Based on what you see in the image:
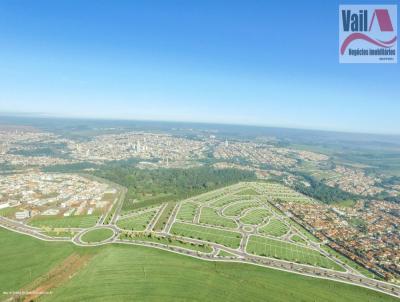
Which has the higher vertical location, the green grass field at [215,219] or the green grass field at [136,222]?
the green grass field at [136,222]

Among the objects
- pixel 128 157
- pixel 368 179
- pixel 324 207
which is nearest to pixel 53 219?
pixel 324 207

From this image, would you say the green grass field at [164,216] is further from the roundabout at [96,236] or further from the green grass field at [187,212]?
the roundabout at [96,236]

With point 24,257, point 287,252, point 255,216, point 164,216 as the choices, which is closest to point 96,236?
point 24,257

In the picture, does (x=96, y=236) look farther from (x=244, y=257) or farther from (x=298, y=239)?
(x=298, y=239)

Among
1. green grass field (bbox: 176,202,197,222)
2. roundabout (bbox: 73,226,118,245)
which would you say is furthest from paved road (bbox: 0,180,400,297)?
green grass field (bbox: 176,202,197,222)

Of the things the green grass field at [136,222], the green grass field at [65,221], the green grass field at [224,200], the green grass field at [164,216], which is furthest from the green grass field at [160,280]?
the green grass field at [224,200]

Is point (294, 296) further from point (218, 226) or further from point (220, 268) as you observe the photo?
point (218, 226)

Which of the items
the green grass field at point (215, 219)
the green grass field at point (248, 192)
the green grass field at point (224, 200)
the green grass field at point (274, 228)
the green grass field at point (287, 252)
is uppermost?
the green grass field at point (248, 192)
